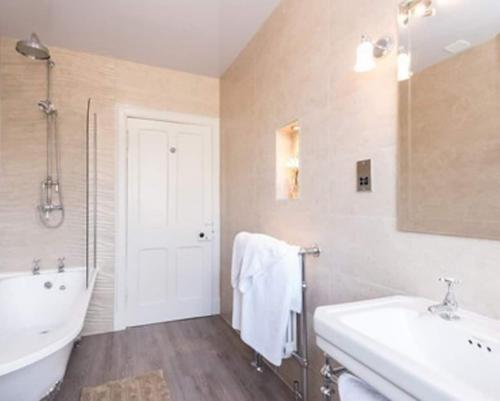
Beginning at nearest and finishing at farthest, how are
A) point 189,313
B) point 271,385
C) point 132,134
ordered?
point 271,385, point 132,134, point 189,313

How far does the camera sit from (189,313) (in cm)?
317

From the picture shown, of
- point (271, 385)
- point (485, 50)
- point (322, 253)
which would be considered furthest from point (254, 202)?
point (485, 50)

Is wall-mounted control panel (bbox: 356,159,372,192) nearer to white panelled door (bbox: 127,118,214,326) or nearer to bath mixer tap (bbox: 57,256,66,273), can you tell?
white panelled door (bbox: 127,118,214,326)

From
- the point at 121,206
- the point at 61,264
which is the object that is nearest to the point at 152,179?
the point at 121,206

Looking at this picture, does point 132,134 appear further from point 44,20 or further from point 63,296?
point 63,296

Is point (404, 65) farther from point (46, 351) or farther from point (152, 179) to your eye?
point (152, 179)

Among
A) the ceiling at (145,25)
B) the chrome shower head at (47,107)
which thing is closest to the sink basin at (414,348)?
the ceiling at (145,25)

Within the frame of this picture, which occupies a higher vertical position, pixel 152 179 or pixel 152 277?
pixel 152 179

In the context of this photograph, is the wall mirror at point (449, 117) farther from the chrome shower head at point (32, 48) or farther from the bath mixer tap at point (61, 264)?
the bath mixer tap at point (61, 264)

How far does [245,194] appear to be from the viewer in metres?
2.64

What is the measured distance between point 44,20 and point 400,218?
282 centimetres

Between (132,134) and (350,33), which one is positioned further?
(132,134)

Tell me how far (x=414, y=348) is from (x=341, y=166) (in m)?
0.85

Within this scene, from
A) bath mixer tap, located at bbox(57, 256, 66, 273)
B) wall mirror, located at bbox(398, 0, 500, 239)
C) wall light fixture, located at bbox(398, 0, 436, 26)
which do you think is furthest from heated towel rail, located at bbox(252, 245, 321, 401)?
bath mixer tap, located at bbox(57, 256, 66, 273)
